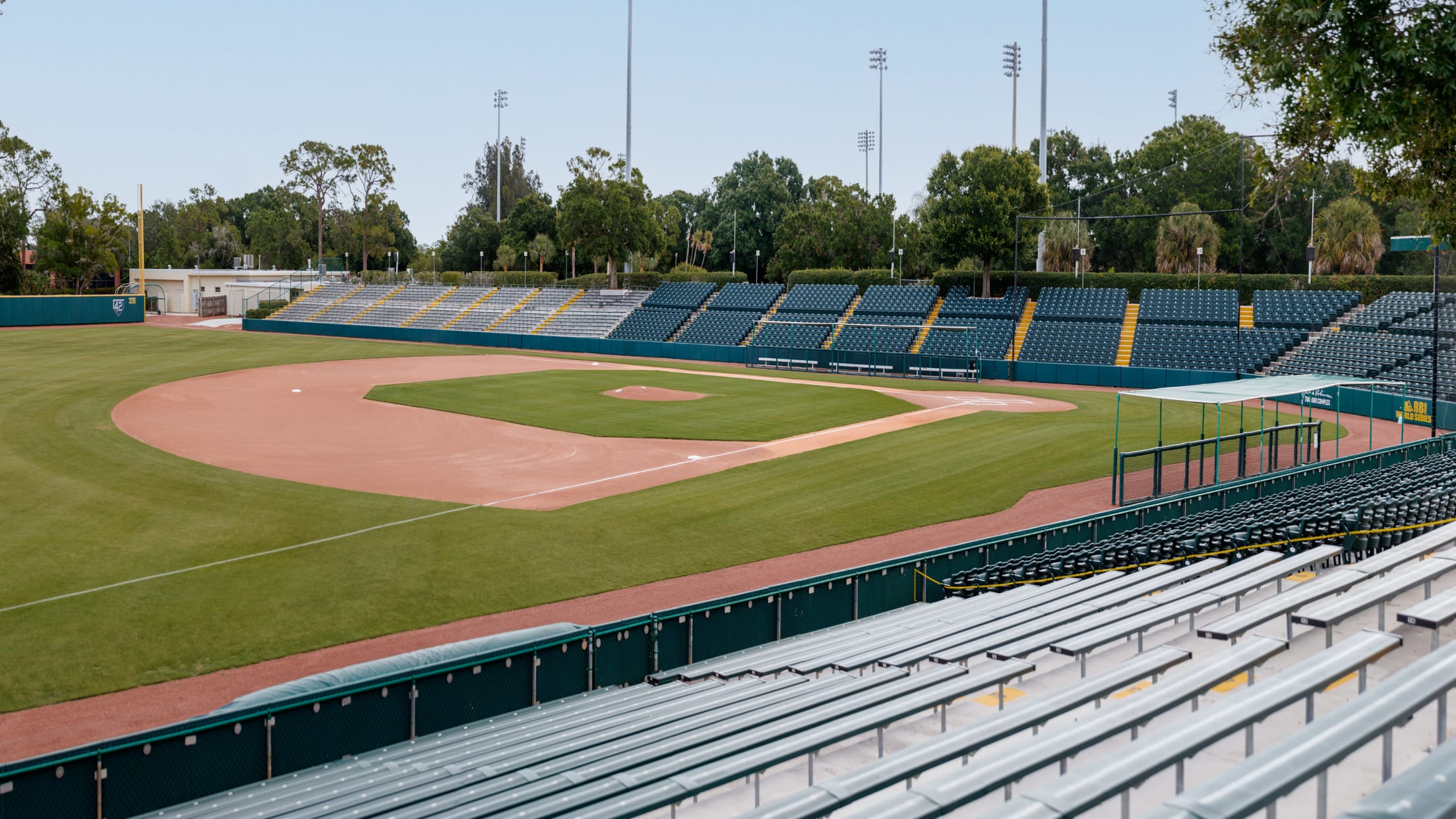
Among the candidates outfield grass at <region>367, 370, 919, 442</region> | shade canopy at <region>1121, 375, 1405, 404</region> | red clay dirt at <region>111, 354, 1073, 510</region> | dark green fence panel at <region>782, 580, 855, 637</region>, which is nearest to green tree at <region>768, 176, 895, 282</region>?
outfield grass at <region>367, 370, 919, 442</region>

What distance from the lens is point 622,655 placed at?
40.4 feet

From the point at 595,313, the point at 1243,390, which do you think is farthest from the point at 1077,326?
the point at 595,313

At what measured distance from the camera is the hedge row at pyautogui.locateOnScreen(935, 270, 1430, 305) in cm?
5444

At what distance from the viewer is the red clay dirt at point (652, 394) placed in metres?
44.3

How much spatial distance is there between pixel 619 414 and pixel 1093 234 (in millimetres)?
69141

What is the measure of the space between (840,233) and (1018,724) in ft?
307

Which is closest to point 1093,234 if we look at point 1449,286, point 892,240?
point 892,240

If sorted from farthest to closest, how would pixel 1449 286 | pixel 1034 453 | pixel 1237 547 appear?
pixel 1449 286
pixel 1034 453
pixel 1237 547

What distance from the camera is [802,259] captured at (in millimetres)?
103375

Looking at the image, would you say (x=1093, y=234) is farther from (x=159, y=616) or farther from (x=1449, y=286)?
(x=159, y=616)

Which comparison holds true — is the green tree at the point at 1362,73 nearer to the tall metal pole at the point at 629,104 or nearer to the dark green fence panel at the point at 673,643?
the dark green fence panel at the point at 673,643

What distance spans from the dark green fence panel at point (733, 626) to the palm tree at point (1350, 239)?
74.0 metres

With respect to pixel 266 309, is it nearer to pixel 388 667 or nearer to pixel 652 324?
pixel 652 324

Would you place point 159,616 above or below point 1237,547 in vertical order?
below
